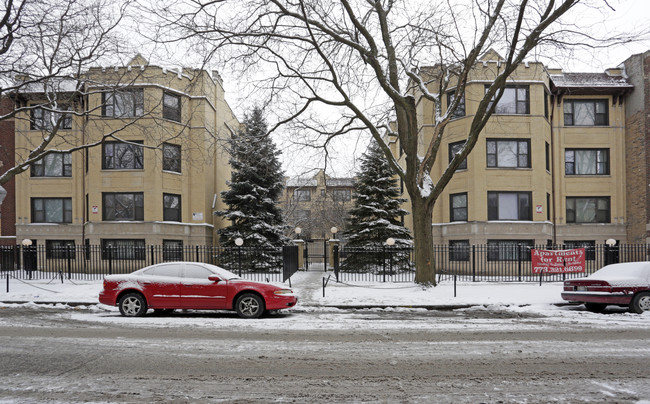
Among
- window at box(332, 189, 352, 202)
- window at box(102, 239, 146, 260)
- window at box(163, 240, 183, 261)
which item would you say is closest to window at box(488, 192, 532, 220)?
window at box(332, 189, 352, 202)

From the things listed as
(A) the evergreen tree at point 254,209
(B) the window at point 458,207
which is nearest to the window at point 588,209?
(B) the window at point 458,207

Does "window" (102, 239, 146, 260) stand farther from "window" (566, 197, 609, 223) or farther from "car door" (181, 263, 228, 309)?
"window" (566, 197, 609, 223)

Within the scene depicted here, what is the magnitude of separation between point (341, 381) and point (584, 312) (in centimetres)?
900

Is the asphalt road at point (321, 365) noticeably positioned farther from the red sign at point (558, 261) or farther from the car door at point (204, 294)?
the red sign at point (558, 261)

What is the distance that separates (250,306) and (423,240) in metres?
7.32

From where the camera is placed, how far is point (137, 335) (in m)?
9.15

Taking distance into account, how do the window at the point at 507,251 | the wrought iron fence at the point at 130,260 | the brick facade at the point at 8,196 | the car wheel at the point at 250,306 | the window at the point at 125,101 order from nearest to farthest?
the car wheel at the point at 250,306
the window at the point at 125,101
the window at the point at 507,251
the wrought iron fence at the point at 130,260
the brick facade at the point at 8,196

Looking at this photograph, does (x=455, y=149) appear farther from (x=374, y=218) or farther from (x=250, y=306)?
(x=250, y=306)

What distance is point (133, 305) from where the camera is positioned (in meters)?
11.9

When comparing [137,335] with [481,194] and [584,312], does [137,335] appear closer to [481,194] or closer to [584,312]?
[584,312]

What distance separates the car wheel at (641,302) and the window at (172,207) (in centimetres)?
2182

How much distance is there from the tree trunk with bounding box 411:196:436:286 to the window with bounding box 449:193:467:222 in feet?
30.8

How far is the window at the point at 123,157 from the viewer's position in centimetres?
2581

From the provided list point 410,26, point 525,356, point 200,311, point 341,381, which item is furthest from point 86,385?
point 410,26
